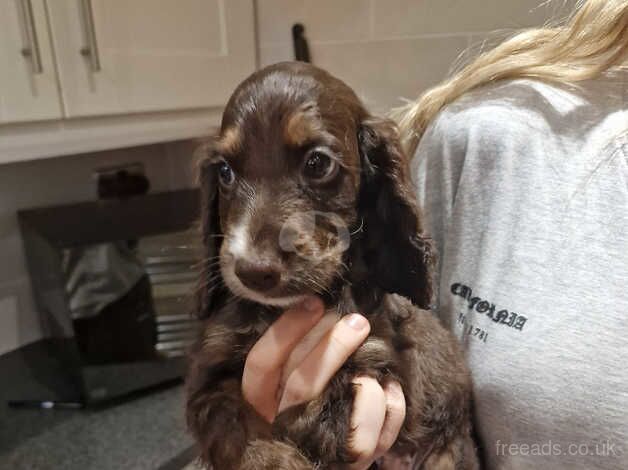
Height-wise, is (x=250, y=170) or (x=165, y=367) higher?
(x=250, y=170)

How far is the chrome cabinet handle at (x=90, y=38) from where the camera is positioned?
154 centimetres

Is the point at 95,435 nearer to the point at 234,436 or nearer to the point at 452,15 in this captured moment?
the point at 234,436

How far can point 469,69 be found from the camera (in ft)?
3.88

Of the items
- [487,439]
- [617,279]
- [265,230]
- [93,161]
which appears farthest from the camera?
[93,161]

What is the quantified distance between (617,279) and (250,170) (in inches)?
22.6

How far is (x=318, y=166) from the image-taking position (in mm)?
791

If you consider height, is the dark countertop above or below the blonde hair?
below

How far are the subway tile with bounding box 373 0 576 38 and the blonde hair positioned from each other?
30.4 inches

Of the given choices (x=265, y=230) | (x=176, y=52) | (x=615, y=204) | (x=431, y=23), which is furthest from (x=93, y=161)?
(x=615, y=204)

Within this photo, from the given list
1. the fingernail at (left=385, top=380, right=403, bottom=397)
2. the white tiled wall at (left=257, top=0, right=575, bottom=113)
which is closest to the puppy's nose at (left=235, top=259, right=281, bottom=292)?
the fingernail at (left=385, top=380, right=403, bottom=397)

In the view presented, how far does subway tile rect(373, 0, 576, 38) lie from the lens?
191cm

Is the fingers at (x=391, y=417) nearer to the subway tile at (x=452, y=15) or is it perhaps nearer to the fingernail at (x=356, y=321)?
the fingernail at (x=356, y=321)

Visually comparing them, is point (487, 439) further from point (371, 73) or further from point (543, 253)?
point (371, 73)

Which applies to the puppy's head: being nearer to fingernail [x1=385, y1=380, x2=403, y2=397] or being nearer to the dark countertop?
fingernail [x1=385, y1=380, x2=403, y2=397]
